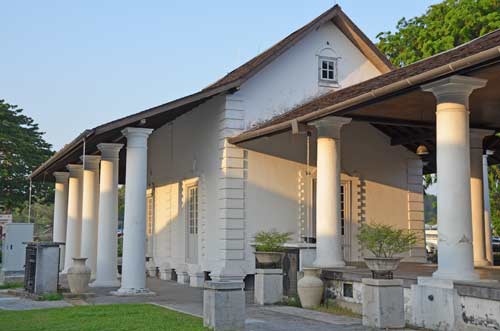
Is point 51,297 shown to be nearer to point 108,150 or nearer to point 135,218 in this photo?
point 135,218

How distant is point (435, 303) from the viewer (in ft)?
30.1

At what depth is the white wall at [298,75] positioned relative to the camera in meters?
16.1

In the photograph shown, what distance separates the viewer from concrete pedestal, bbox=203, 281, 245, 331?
346 inches

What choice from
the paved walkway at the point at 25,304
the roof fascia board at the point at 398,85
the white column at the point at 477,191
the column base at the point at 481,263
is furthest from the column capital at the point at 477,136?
the paved walkway at the point at 25,304

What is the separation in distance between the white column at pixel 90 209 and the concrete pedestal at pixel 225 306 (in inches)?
367

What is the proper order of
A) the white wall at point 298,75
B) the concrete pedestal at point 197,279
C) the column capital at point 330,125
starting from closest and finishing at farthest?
the column capital at point 330,125
the white wall at point 298,75
the concrete pedestal at point 197,279

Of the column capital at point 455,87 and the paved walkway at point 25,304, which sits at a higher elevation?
the column capital at point 455,87

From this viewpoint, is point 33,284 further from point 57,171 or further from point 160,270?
point 57,171

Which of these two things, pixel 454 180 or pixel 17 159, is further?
pixel 17 159

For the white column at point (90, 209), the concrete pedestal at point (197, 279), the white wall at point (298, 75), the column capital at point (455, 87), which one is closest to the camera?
the column capital at point (455, 87)

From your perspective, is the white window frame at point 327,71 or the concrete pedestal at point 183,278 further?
the concrete pedestal at point 183,278

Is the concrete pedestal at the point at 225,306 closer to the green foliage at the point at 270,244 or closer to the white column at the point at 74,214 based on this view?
the green foliage at the point at 270,244

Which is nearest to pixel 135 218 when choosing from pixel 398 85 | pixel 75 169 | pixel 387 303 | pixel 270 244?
pixel 270 244

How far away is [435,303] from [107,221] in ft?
29.9
